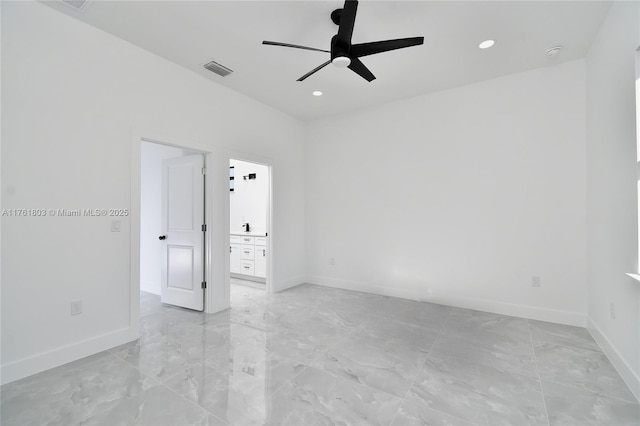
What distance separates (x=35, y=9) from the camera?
2.33m

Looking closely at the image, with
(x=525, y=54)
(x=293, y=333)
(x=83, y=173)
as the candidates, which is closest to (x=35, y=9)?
(x=83, y=173)

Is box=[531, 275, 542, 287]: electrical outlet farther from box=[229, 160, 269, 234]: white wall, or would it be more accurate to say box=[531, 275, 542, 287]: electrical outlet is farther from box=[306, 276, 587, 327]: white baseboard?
box=[229, 160, 269, 234]: white wall

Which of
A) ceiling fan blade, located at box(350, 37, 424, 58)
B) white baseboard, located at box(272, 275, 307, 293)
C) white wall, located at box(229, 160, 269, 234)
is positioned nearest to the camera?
ceiling fan blade, located at box(350, 37, 424, 58)

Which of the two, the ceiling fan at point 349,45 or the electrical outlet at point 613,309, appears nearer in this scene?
the ceiling fan at point 349,45

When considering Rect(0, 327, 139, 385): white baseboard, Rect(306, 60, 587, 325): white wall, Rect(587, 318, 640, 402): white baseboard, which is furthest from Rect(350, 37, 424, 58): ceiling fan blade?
Rect(0, 327, 139, 385): white baseboard

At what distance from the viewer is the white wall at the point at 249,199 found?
5.80m

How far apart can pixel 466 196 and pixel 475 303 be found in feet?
4.68

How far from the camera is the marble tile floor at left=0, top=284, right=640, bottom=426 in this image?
1.81 metres

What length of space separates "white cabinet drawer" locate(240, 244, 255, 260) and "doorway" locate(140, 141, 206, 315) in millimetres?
1427

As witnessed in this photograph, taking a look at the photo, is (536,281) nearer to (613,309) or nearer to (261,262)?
(613,309)

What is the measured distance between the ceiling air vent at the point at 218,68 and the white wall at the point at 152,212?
1.61 m

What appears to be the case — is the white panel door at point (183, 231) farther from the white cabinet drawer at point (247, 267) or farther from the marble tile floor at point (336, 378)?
the white cabinet drawer at point (247, 267)

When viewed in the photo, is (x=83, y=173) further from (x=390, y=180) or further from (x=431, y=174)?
(x=431, y=174)

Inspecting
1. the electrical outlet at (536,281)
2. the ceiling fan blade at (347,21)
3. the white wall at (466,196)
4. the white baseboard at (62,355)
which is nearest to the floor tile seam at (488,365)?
the electrical outlet at (536,281)
